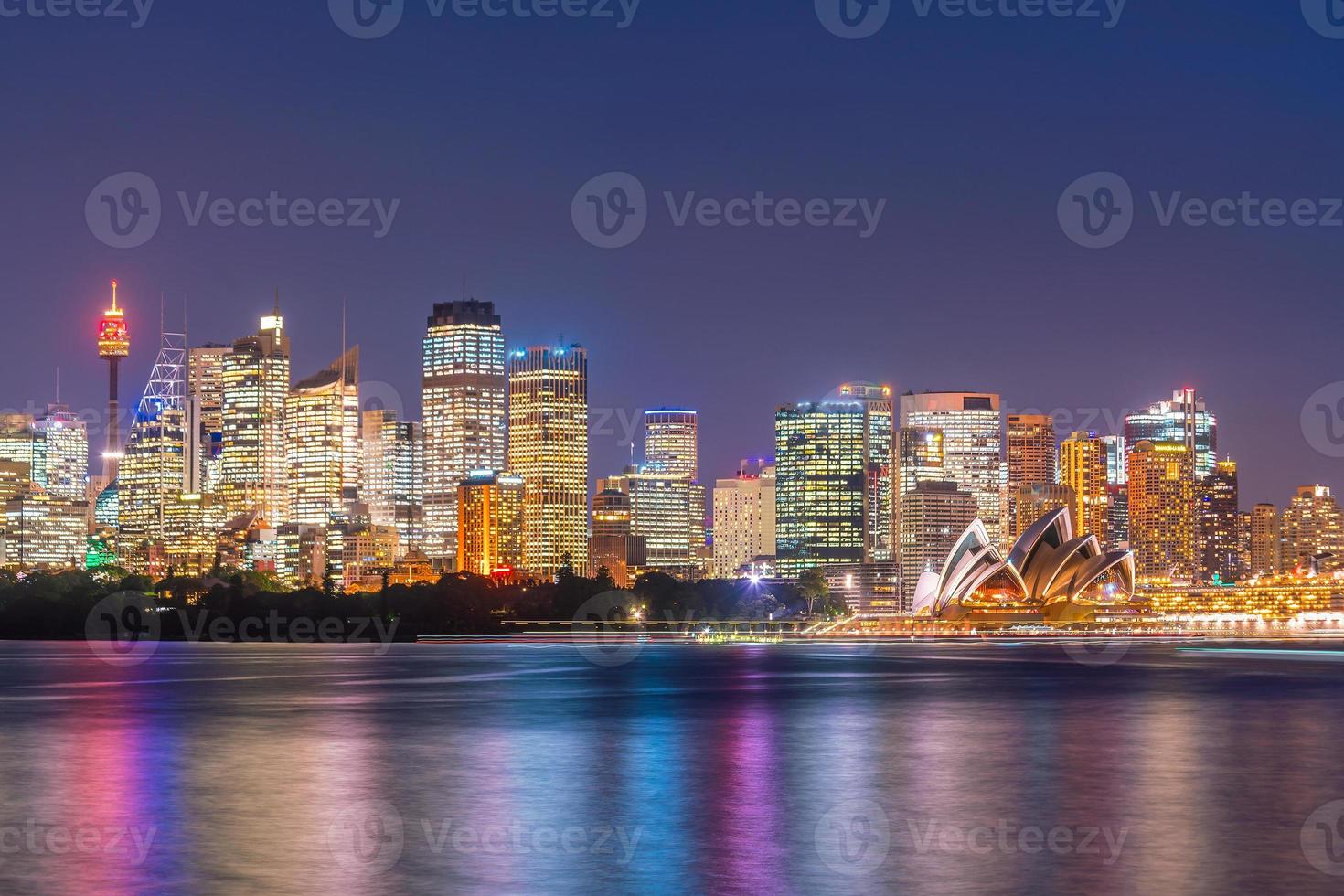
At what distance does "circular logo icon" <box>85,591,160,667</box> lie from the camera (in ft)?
500

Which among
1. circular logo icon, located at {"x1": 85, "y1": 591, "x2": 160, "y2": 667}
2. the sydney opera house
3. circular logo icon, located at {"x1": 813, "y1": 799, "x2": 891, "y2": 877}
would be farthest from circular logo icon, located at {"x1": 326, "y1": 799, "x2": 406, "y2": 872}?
the sydney opera house

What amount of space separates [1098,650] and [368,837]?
102 meters

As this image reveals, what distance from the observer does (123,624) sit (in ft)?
Result: 549

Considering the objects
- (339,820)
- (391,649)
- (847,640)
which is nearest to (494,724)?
(339,820)

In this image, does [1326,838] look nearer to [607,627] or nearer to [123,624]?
[607,627]

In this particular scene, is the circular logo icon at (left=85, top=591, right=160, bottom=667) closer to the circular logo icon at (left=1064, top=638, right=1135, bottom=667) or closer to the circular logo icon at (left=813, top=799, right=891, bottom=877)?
the circular logo icon at (left=1064, top=638, right=1135, bottom=667)

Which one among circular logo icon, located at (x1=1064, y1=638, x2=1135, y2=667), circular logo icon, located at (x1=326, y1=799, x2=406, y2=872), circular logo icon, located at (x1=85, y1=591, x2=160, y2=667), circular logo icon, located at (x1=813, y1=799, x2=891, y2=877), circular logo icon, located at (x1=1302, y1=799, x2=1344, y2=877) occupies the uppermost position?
circular logo icon, located at (x1=85, y1=591, x2=160, y2=667)

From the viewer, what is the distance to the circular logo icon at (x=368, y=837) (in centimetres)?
2497

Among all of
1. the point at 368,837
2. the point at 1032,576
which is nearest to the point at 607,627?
the point at 1032,576

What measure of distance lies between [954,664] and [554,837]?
232 feet

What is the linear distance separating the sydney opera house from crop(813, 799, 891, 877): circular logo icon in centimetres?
13327

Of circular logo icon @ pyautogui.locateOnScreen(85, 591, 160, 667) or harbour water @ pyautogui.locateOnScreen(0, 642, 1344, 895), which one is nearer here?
harbour water @ pyautogui.locateOnScreen(0, 642, 1344, 895)

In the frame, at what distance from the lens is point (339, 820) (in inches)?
1150

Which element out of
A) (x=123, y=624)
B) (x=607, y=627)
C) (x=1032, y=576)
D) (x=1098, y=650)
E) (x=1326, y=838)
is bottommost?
(x=1098, y=650)
